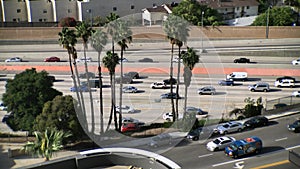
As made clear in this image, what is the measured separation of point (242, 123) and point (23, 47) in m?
33.2

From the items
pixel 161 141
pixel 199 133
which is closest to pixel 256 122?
pixel 199 133

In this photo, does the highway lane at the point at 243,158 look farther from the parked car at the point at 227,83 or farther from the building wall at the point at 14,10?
the building wall at the point at 14,10

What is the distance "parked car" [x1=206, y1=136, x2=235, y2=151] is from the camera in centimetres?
2890

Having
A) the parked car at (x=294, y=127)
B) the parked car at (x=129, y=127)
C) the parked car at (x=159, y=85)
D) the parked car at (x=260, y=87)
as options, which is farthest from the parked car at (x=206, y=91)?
the parked car at (x=294, y=127)

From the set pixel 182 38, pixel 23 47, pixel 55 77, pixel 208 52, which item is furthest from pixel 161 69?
pixel 23 47

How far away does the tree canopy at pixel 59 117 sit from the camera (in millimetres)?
28234

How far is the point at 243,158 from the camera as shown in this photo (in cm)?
2791

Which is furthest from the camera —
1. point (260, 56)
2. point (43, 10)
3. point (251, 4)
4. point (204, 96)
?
point (251, 4)

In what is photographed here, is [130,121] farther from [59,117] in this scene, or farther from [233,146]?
[233,146]

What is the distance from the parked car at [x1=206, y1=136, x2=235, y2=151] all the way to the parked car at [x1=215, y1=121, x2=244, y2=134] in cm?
219

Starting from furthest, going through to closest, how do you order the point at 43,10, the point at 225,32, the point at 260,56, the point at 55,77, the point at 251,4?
the point at 251,4, the point at 43,10, the point at 225,32, the point at 260,56, the point at 55,77

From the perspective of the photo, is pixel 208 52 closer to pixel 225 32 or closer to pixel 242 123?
pixel 225 32

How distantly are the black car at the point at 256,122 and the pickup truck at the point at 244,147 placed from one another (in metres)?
4.13

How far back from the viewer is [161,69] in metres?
47.1
